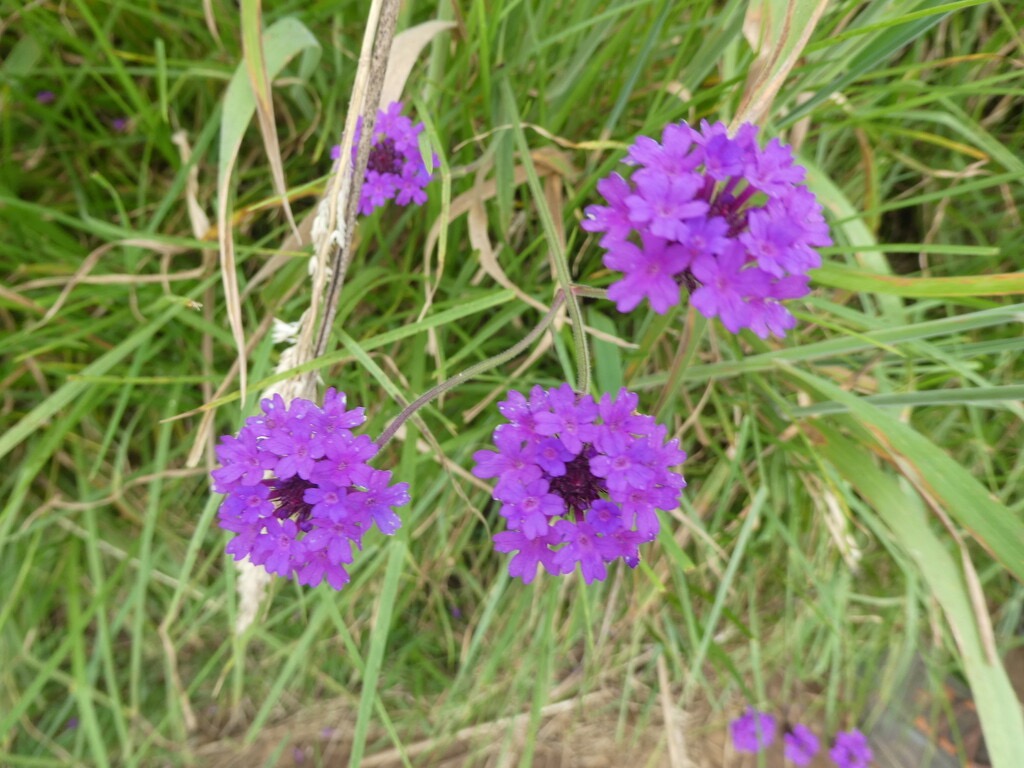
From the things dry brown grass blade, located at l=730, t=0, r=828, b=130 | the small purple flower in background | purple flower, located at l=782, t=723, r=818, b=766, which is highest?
dry brown grass blade, located at l=730, t=0, r=828, b=130

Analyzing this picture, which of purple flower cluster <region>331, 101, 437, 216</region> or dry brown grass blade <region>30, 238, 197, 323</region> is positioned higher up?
purple flower cluster <region>331, 101, 437, 216</region>

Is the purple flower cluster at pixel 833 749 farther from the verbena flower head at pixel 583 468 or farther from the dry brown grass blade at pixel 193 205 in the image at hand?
the dry brown grass blade at pixel 193 205

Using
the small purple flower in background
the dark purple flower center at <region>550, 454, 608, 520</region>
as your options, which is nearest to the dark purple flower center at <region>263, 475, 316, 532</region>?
the dark purple flower center at <region>550, 454, 608, 520</region>

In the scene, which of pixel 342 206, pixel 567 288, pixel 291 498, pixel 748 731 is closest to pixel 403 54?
pixel 342 206

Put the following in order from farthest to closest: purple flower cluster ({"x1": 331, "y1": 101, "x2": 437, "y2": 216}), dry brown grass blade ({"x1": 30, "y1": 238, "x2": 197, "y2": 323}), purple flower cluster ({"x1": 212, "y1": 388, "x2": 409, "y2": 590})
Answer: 1. dry brown grass blade ({"x1": 30, "y1": 238, "x2": 197, "y2": 323})
2. purple flower cluster ({"x1": 331, "y1": 101, "x2": 437, "y2": 216})
3. purple flower cluster ({"x1": 212, "y1": 388, "x2": 409, "y2": 590})

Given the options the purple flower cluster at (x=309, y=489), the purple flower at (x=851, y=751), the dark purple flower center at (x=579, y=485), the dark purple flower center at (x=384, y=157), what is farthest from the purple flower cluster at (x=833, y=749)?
the dark purple flower center at (x=384, y=157)

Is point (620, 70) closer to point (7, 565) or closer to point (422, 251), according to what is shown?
point (422, 251)

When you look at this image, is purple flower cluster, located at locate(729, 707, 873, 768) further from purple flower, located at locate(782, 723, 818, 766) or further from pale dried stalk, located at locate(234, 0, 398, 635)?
pale dried stalk, located at locate(234, 0, 398, 635)
